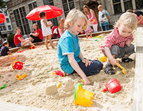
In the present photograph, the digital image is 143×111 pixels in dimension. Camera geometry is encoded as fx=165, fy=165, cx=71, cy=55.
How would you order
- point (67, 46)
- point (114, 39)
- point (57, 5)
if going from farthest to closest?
1. point (57, 5)
2. point (114, 39)
3. point (67, 46)

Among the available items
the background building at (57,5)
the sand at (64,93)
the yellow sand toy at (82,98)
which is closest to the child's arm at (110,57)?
the sand at (64,93)

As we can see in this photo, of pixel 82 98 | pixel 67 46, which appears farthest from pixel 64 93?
pixel 67 46

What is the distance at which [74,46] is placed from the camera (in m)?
2.10

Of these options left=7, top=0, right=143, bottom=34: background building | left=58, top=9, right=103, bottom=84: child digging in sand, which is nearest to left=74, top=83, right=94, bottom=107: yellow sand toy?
left=58, top=9, right=103, bottom=84: child digging in sand

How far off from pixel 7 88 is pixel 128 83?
164cm

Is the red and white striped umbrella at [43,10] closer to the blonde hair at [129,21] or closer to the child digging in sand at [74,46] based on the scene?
the child digging in sand at [74,46]

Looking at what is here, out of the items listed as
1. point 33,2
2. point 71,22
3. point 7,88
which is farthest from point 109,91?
point 33,2

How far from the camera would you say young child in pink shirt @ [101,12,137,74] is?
2.00 metres

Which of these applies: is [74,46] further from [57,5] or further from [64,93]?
[57,5]

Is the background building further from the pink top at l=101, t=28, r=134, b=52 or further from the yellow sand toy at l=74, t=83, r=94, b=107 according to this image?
the yellow sand toy at l=74, t=83, r=94, b=107

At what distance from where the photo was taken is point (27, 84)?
233 cm

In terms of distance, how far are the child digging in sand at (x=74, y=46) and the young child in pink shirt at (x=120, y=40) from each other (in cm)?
19

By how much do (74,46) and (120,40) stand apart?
0.67 metres

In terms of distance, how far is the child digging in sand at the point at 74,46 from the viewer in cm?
190
